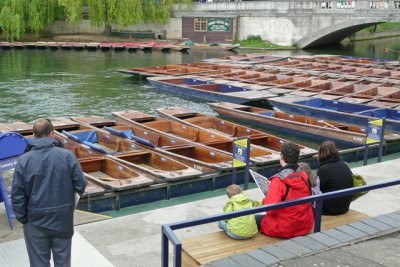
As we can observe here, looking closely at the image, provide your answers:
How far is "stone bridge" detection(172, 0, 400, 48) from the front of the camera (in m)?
43.8

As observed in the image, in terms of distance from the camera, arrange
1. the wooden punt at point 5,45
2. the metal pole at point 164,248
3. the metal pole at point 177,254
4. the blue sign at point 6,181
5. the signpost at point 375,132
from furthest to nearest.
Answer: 1. the wooden punt at point 5,45
2. the signpost at point 375,132
3. the blue sign at point 6,181
4. the metal pole at point 164,248
5. the metal pole at point 177,254

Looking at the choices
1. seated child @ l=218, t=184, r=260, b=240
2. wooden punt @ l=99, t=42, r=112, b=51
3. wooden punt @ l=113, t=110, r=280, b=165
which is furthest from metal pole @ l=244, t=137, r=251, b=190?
wooden punt @ l=99, t=42, r=112, b=51

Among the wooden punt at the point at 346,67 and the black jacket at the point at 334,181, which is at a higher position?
the black jacket at the point at 334,181

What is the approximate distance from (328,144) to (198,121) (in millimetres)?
9514

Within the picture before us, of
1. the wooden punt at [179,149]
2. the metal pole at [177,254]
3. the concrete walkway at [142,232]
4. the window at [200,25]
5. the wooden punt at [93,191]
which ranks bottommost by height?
the wooden punt at [93,191]

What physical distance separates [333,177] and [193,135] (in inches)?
317

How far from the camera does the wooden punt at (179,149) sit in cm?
1092

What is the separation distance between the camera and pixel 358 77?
80.9ft

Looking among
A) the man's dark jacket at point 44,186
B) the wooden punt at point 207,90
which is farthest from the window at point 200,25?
the man's dark jacket at point 44,186

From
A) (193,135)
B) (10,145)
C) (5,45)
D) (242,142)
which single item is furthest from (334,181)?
(5,45)

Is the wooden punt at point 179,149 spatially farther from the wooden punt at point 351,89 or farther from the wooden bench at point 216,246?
the wooden punt at point 351,89

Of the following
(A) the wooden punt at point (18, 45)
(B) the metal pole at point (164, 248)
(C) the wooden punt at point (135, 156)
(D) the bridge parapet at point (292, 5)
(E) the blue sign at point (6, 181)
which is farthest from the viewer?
(A) the wooden punt at point (18, 45)

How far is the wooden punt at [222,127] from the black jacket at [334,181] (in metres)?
6.83

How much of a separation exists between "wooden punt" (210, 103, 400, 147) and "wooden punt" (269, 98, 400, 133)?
0.95 m
